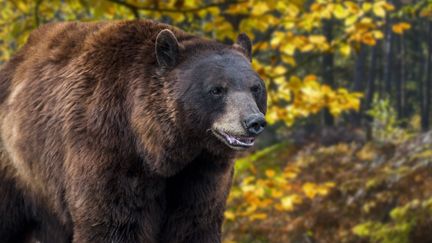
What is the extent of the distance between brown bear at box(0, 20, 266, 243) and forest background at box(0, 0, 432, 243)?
7.32 feet

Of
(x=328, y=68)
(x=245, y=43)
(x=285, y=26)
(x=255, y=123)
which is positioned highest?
(x=245, y=43)

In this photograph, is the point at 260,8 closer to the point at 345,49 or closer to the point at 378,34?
the point at 345,49

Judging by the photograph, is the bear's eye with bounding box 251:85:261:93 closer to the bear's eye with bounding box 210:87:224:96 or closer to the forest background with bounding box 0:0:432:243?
the bear's eye with bounding box 210:87:224:96

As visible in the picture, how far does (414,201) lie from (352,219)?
5.98 feet

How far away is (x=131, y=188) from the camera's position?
12.5 feet

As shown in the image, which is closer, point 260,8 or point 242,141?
point 242,141

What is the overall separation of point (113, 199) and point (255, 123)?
0.97 meters

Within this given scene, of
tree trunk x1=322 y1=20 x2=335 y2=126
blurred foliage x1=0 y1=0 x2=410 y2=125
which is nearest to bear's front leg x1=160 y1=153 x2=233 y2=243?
blurred foliage x1=0 y1=0 x2=410 y2=125

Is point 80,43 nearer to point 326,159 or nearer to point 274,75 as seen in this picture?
point 274,75

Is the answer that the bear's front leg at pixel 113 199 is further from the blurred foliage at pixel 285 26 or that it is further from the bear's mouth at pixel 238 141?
the blurred foliage at pixel 285 26

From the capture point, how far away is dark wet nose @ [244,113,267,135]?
3402 mm

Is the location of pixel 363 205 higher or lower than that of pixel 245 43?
lower

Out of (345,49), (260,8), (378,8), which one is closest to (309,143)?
(345,49)

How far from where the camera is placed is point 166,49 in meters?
3.86
